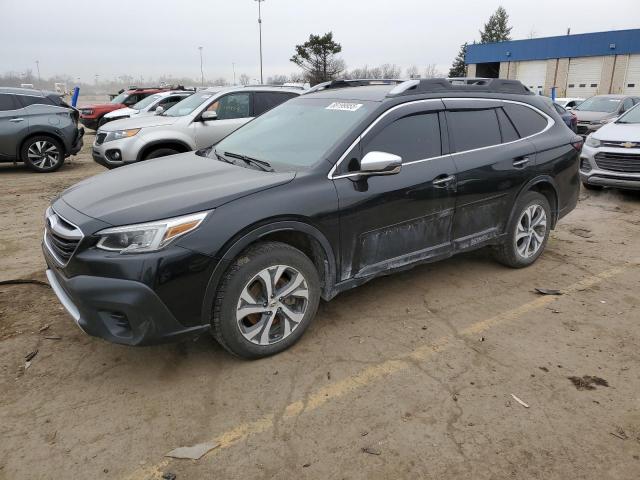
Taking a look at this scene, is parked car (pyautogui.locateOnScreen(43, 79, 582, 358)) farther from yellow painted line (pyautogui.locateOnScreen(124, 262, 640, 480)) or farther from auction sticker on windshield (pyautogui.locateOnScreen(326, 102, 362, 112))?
yellow painted line (pyautogui.locateOnScreen(124, 262, 640, 480))

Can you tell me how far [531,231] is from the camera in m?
4.88

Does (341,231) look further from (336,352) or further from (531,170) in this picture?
(531,170)

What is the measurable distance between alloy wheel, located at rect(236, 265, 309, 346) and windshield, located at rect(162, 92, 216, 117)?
621 centimetres

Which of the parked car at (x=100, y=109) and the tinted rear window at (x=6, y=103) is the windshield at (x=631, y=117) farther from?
the parked car at (x=100, y=109)

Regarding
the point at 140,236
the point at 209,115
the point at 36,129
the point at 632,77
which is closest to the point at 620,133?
the point at 209,115

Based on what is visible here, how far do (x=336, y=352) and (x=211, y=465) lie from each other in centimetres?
122

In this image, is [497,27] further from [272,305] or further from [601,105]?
[272,305]

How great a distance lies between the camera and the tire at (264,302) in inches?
119

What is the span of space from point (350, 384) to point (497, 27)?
82565 mm

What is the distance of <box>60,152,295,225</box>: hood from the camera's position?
115 inches

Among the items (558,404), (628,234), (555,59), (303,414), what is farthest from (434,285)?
(555,59)

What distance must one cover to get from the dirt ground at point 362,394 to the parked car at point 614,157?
14.0 ft

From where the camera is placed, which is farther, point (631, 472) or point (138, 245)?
point (138, 245)

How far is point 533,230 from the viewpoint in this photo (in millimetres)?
4902
